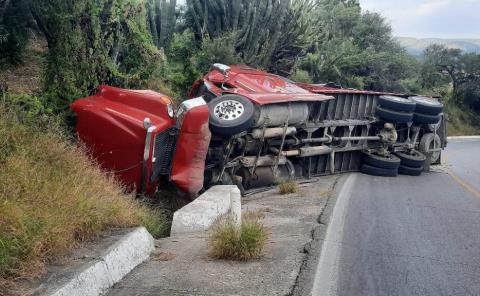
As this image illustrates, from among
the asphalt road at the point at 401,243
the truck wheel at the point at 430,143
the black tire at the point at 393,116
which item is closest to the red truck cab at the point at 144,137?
the asphalt road at the point at 401,243

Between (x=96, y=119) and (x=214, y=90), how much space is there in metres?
3.69

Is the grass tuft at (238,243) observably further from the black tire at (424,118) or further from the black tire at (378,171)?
the black tire at (424,118)

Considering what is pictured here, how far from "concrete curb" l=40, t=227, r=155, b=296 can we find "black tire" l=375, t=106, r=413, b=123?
32.5 ft

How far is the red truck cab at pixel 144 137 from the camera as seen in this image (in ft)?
24.5

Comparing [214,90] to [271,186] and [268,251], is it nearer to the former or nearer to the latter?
[271,186]

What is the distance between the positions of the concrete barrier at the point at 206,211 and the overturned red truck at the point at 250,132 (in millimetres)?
793

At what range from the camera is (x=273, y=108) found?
1030 cm

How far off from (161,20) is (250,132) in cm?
706

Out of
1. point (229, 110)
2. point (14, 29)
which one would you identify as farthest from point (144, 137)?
point (14, 29)

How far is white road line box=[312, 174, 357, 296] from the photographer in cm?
487

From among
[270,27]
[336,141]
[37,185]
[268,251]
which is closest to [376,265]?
[268,251]

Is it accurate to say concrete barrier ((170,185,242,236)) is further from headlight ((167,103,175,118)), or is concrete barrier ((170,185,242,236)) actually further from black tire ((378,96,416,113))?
black tire ((378,96,416,113))

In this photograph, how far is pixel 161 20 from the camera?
1591 centimetres

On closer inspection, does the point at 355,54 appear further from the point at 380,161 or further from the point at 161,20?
the point at 380,161
